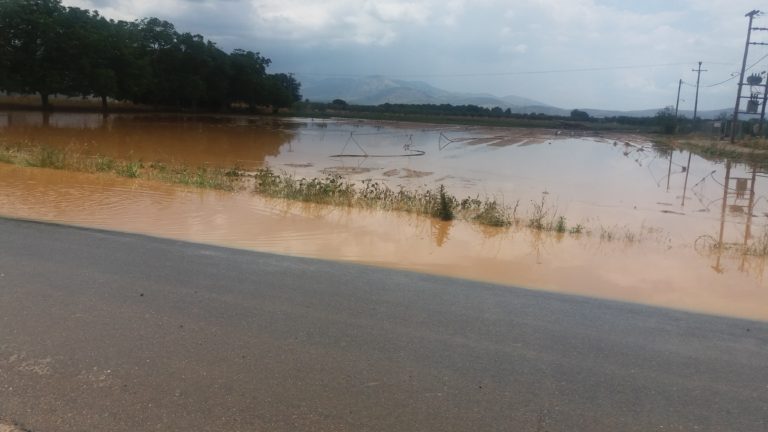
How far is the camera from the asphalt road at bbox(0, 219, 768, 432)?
4055 millimetres

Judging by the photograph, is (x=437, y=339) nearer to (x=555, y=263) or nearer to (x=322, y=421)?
(x=322, y=421)

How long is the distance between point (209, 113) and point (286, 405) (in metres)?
76.8

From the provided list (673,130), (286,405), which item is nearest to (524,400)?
(286,405)

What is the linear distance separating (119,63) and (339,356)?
59931 millimetres

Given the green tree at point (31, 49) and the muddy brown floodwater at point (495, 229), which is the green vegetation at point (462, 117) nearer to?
the green tree at point (31, 49)

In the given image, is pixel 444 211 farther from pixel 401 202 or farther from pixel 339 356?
pixel 339 356

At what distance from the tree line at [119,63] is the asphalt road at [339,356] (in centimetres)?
4964

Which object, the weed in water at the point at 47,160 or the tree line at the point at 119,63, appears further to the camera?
the tree line at the point at 119,63

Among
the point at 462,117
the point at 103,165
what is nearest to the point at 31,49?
the point at 103,165

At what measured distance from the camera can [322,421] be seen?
394 cm

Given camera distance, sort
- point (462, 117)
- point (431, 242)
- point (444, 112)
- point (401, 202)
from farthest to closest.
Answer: point (444, 112)
point (462, 117)
point (401, 202)
point (431, 242)

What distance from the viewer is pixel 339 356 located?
4953mm

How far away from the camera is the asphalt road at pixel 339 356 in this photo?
160 inches

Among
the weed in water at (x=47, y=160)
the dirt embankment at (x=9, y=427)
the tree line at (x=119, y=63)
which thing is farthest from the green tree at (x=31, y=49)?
the dirt embankment at (x=9, y=427)
